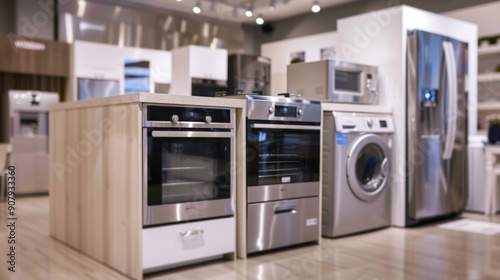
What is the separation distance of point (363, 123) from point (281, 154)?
94 centimetres

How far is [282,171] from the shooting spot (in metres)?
3.09

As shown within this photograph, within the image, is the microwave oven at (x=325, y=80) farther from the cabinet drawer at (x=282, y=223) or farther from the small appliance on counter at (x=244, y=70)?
the small appliance on counter at (x=244, y=70)

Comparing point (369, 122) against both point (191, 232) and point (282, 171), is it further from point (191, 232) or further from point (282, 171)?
point (191, 232)

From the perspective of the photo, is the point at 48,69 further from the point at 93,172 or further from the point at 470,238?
the point at 470,238

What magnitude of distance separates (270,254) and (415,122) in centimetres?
184

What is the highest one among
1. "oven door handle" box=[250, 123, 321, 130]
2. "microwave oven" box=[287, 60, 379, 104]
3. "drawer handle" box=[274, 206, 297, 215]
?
"microwave oven" box=[287, 60, 379, 104]

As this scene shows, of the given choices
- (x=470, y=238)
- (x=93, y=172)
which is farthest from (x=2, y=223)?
(x=470, y=238)

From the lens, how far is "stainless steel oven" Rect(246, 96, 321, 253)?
2.92 meters

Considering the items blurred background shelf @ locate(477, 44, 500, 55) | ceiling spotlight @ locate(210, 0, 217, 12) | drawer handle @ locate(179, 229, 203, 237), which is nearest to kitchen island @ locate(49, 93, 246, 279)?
drawer handle @ locate(179, 229, 203, 237)

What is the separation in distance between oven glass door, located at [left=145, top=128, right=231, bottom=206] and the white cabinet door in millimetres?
3617

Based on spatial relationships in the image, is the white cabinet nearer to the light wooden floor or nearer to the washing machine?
the washing machine

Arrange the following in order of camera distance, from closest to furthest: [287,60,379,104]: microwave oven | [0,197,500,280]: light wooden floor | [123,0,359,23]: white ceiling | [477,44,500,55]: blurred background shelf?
[0,197,500,280]: light wooden floor, [287,60,379,104]: microwave oven, [477,44,500,55]: blurred background shelf, [123,0,359,23]: white ceiling

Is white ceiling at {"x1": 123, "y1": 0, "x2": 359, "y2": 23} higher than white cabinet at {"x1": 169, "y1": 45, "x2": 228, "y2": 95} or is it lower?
higher

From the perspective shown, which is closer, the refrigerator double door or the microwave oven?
the microwave oven
